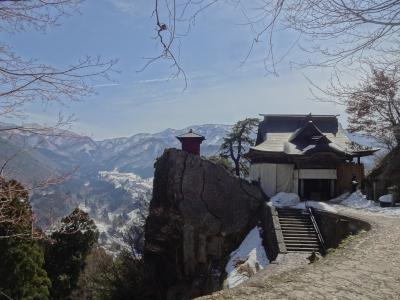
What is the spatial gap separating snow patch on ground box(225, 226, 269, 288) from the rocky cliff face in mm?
803

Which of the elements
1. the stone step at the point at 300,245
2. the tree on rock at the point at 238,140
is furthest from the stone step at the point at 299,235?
the tree on rock at the point at 238,140

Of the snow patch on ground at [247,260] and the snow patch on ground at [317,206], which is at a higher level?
the snow patch on ground at [317,206]

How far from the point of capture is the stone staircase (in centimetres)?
1744

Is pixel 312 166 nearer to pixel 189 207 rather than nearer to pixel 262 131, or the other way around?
pixel 262 131

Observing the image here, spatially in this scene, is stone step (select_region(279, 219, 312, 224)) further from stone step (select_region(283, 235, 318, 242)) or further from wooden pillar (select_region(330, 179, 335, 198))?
wooden pillar (select_region(330, 179, 335, 198))

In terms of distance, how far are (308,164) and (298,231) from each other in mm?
6912

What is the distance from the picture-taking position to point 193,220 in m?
22.0

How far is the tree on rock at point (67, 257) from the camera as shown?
20750 mm

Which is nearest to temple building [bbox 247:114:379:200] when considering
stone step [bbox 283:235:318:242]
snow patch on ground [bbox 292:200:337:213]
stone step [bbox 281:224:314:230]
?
snow patch on ground [bbox 292:200:337:213]

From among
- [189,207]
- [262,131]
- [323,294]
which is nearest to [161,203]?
[189,207]

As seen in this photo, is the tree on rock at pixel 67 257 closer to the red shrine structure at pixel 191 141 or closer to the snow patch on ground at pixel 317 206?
the red shrine structure at pixel 191 141

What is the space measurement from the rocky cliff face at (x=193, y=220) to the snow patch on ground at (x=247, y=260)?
2.64 feet

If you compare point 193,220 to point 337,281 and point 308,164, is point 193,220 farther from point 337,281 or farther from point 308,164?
point 337,281

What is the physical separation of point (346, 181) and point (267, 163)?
4990 mm
